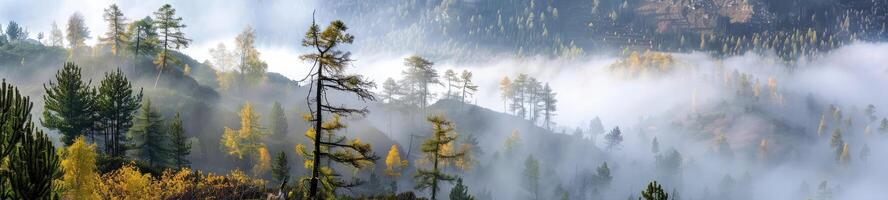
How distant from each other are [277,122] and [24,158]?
52.6 meters

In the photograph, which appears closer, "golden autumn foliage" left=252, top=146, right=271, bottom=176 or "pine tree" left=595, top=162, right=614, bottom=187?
"golden autumn foliage" left=252, top=146, right=271, bottom=176

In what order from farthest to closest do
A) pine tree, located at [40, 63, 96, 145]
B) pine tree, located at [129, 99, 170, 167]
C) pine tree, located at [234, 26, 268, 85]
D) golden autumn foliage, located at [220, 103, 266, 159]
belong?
pine tree, located at [234, 26, 268, 85], golden autumn foliage, located at [220, 103, 266, 159], pine tree, located at [129, 99, 170, 167], pine tree, located at [40, 63, 96, 145]

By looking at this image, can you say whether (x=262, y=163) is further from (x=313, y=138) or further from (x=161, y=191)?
(x=313, y=138)

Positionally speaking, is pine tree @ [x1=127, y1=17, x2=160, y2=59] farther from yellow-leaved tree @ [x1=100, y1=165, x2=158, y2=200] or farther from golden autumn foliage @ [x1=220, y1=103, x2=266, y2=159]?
yellow-leaved tree @ [x1=100, y1=165, x2=158, y2=200]

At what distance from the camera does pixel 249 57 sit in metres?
75.7

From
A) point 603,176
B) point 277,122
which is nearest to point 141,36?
point 277,122

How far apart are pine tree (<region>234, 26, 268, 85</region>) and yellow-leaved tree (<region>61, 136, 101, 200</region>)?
54.5 meters

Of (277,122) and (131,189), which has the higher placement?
(277,122)

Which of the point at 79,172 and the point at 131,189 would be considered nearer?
the point at 79,172

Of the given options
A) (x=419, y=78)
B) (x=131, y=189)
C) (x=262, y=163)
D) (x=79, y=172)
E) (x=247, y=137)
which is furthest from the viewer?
(x=419, y=78)

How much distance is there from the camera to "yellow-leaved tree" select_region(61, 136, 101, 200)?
74.1 ft

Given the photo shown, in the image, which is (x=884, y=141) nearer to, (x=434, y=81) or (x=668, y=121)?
(x=668, y=121)

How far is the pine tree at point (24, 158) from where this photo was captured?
9.96 m

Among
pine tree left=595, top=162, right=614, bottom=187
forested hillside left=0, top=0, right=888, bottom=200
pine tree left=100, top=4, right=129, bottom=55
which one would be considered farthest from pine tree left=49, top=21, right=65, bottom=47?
pine tree left=595, top=162, right=614, bottom=187
